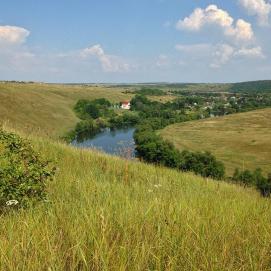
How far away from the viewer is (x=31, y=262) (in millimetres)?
2748

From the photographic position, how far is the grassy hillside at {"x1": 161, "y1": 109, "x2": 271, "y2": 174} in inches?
3745

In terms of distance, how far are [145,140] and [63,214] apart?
239 ft

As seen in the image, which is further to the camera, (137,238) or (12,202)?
(12,202)

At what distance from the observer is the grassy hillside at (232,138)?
9512cm

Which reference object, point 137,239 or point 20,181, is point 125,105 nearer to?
point 20,181

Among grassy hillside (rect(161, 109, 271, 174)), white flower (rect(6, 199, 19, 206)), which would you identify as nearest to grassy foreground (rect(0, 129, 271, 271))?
white flower (rect(6, 199, 19, 206))

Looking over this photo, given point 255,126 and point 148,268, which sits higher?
point 148,268

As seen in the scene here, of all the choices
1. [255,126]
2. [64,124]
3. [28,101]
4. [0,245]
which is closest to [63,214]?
[0,245]

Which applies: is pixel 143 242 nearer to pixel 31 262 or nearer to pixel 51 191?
pixel 31 262

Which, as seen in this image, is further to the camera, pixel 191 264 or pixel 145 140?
pixel 145 140

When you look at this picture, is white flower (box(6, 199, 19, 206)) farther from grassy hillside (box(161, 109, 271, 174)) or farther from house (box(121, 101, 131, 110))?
house (box(121, 101, 131, 110))

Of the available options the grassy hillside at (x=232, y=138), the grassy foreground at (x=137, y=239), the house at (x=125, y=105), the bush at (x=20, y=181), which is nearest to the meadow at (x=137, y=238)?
the grassy foreground at (x=137, y=239)

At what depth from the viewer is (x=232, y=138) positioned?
123 metres

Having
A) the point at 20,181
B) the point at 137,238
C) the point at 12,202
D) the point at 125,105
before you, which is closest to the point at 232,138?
the point at 125,105
